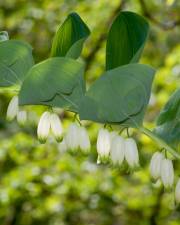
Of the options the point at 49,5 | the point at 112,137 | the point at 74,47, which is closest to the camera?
the point at 74,47

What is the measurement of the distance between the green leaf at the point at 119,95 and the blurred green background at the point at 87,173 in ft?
8.32

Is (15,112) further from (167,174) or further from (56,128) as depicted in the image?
(167,174)

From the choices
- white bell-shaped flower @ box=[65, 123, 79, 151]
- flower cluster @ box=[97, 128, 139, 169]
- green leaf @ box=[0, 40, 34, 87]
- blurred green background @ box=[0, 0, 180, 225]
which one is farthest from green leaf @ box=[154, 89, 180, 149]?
blurred green background @ box=[0, 0, 180, 225]

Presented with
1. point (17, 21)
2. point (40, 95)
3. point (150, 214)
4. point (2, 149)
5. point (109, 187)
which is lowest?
point (150, 214)

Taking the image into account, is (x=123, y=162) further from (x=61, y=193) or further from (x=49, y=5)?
(x=49, y=5)

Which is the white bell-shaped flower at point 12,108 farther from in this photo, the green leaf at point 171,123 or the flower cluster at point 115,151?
the green leaf at point 171,123

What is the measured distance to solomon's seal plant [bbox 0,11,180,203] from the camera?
1.15m

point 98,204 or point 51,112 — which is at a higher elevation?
point 51,112

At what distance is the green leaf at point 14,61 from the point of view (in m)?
1.24

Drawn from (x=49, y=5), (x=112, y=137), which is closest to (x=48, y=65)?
(x=112, y=137)

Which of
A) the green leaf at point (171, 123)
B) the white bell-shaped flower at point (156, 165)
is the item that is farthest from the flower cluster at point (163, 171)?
the green leaf at point (171, 123)

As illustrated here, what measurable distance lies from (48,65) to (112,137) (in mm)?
341

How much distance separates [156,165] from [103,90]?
38 centimetres

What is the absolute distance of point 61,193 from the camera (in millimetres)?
Result: 4301
